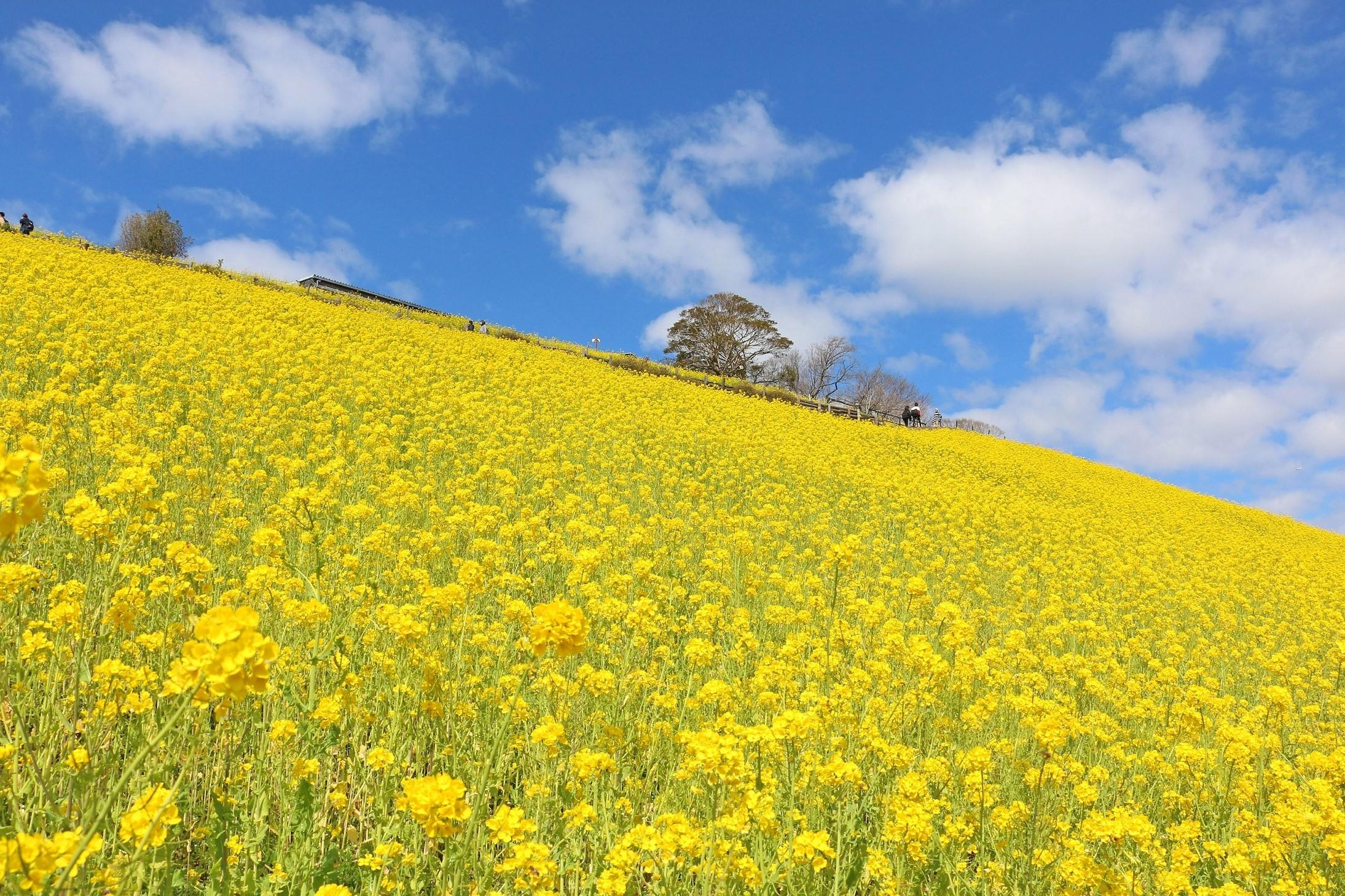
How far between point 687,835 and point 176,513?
5937 mm

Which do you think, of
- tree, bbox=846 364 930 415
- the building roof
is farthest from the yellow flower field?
tree, bbox=846 364 930 415

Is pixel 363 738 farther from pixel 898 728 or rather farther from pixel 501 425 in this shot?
pixel 501 425

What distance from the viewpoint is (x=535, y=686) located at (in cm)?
431

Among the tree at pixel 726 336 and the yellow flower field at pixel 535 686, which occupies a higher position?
the tree at pixel 726 336

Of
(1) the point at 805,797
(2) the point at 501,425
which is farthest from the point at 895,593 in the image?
(2) the point at 501,425

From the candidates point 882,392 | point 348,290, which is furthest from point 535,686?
point 882,392

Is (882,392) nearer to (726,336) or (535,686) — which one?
(726,336)

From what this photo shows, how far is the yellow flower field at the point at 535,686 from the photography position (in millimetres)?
2809

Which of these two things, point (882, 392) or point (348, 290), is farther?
point (882, 392)

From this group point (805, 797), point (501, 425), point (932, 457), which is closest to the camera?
point (805, 797)

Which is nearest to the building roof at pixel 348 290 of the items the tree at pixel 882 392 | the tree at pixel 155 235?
the tree at pixel 155 235

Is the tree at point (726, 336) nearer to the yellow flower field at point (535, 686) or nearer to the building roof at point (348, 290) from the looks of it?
the building roof at point (348, 290)

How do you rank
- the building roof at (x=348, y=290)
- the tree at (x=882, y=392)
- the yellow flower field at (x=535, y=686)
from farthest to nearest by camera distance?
1. the tree at (x=882, y=392)
2. the building roof at (x=348, y=290)
3. the yellow flower field at (x=535, y=686)

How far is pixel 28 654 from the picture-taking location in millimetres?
3268
